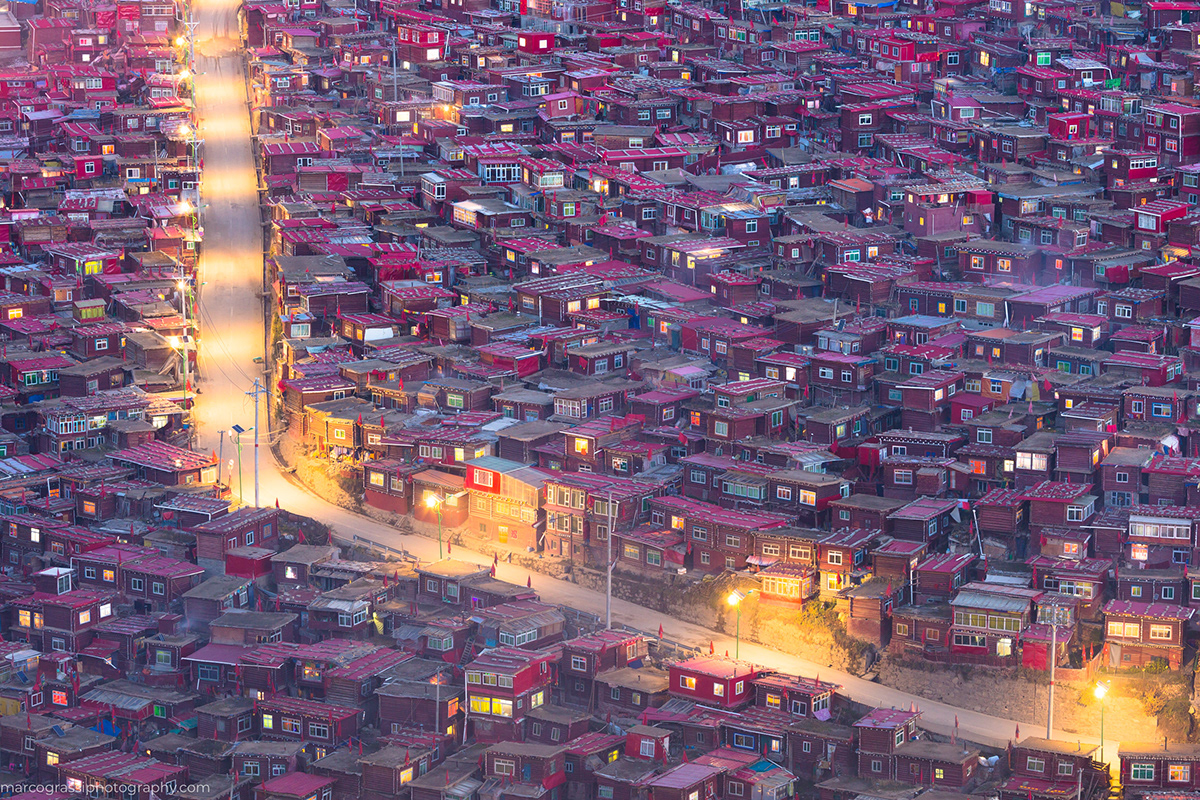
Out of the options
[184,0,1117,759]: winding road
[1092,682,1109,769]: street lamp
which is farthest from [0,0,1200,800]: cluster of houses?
[184,0,1117,759]: winding road

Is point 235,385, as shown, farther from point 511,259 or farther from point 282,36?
point 282,36

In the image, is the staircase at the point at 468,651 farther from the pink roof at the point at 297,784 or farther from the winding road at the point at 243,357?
the pink roof at the point at 297,784

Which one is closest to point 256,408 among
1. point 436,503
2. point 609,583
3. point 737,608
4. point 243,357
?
point 243,357

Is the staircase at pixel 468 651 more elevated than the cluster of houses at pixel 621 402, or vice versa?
the cluster of houses at pixel 621 402

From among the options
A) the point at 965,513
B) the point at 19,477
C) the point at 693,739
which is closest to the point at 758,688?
the point at 693,739

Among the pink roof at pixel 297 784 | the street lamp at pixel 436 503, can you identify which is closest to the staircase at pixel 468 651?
the pink roof at pixel 297 784

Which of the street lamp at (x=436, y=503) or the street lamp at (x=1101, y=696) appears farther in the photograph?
the street lamp at (x=436, y=503)

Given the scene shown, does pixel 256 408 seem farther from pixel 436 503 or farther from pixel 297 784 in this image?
pixel 297 784
